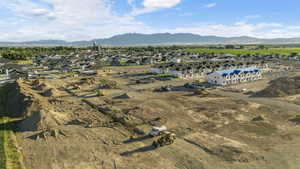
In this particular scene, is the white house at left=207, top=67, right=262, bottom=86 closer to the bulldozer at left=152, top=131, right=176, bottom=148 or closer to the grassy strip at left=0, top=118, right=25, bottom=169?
the bulldozer at left=152, top=131, right=176, bottom=148

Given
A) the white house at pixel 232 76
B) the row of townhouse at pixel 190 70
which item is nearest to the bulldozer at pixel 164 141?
the white house at pixel 232 76

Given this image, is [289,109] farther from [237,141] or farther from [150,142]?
[150,142]

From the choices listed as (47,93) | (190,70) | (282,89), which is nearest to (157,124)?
(47,93)

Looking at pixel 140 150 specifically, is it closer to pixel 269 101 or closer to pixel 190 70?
pixel 269 101

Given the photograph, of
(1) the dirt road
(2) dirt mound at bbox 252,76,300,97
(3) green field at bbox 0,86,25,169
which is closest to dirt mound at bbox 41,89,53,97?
(3) green field at bbox 0,86,25,169

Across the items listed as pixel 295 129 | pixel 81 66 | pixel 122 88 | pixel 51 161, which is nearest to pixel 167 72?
pixel 122 88
